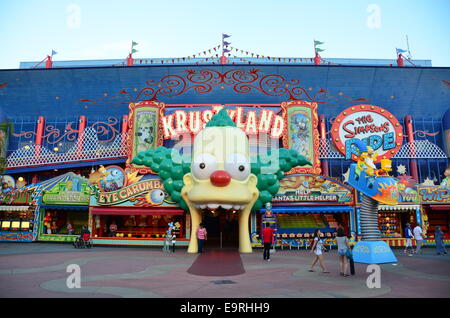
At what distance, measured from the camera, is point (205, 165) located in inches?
610

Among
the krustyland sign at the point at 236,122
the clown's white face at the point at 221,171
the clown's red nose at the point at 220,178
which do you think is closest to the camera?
the clown's red nose at the point at 220,178

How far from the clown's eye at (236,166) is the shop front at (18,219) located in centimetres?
1408

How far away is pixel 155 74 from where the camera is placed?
25250mm

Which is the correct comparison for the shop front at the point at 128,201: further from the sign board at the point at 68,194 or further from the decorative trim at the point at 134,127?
the decorative trim at the point at 134,127

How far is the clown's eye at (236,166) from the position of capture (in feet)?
51.0

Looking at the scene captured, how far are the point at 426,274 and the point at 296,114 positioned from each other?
15.3 meters

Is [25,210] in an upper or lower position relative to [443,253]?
upper

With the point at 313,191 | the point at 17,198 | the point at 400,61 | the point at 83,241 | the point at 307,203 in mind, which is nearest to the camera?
the point at 83,241

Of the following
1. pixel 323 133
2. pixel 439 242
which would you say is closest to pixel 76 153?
pixel 323 133

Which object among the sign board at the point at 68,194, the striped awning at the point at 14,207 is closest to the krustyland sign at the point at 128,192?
the sign board at the point at 68,194

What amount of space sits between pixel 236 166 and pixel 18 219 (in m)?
16.0

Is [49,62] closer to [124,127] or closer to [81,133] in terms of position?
[81,133]
